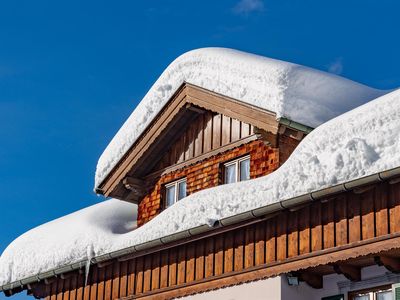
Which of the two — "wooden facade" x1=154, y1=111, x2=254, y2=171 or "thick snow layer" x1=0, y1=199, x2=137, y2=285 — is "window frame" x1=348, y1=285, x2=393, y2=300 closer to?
"wooden facade" x1=154, y1=111, x2=254, y2=171

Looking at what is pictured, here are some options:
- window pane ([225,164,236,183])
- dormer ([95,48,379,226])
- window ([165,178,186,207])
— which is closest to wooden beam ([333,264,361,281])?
dormer ([95,48,379,226])

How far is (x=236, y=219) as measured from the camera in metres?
11.4

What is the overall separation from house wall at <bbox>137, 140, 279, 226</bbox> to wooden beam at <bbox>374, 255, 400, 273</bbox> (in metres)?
2.70

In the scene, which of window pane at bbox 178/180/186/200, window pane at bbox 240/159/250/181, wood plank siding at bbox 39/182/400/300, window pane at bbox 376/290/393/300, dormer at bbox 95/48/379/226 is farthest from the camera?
window pane at bbox 178/180/186/200

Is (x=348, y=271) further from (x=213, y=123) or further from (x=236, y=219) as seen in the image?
(x=213, y=123)

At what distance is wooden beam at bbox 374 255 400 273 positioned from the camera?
403 inches

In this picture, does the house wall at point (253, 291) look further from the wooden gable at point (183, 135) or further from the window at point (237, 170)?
the wooden gable at point (183, 135)

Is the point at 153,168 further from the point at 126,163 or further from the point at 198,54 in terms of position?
the point at 198,54

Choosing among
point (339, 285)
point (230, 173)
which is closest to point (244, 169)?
point (230, 173)

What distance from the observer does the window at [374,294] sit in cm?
1047

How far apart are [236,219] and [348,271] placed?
1.57 meters

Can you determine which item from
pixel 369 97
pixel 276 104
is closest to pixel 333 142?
pixel 276 104

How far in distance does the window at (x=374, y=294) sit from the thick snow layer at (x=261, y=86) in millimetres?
2407

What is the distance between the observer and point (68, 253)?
14.3 meters
